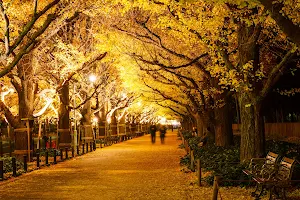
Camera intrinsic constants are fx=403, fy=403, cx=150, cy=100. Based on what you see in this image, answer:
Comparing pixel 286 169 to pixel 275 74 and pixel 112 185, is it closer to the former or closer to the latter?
pixel 275 74

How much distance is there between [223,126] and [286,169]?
11.2m

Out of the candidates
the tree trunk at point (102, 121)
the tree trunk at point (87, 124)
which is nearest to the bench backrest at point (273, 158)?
the tree trunk at point (87, 124)

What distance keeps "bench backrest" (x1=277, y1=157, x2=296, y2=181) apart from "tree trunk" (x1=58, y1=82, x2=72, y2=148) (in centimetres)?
2329

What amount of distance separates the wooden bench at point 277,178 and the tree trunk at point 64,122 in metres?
22.9

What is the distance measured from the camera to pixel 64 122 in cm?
3175

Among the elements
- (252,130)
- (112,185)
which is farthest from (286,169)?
(112,185)

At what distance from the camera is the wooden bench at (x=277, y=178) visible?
29.6 feet

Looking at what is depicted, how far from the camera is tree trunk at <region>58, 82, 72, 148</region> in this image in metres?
31.3

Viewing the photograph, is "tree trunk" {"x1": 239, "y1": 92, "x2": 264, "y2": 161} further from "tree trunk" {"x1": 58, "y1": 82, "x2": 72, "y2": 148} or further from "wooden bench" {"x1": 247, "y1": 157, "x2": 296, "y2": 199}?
"tree trunk" {"x1": 58, "y1": 82, "x2": 72, "y2": 148}

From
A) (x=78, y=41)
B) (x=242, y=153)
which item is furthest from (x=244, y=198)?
(x=78, y=41)

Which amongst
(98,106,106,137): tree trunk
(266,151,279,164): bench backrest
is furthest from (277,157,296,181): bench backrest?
(98,106,106,137): tree trunk

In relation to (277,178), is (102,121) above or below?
above

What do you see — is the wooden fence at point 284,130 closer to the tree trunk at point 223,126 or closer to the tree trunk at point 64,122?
the tree trunk at point 223,126

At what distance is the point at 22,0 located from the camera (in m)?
19.7
